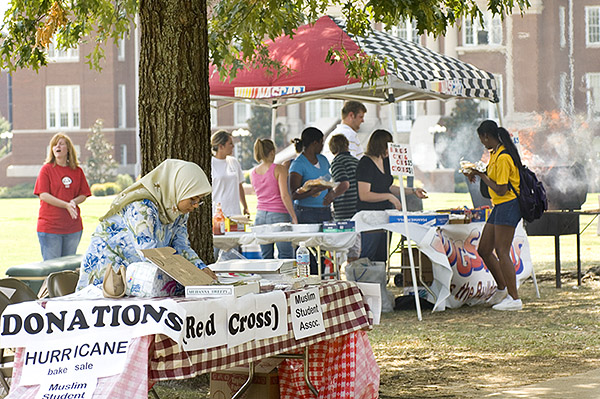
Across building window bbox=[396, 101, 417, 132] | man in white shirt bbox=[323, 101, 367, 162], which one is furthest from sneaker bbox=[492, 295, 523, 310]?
building window bbox=[396, 101, 417, 132]

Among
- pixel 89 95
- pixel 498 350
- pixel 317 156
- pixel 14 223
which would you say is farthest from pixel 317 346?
pixel 89 95

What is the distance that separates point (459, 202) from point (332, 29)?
24962 millimetres

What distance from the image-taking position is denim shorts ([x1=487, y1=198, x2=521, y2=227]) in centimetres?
1061

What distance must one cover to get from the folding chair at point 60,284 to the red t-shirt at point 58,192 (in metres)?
4.41

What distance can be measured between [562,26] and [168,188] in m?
46.0

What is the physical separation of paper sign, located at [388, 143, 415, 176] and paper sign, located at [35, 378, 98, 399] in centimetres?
623

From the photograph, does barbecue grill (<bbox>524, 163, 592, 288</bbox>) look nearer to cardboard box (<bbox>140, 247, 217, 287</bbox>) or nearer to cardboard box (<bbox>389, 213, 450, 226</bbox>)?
cardboard box (<bbox>389, 213, 450, 226</bbox>)

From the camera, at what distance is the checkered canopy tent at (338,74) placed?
34.9ft

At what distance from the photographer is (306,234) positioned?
969 cm

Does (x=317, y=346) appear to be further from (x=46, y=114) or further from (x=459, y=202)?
(x=46, y=114)

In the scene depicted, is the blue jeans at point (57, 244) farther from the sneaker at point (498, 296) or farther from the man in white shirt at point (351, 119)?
the sneaker at point (498, 296)

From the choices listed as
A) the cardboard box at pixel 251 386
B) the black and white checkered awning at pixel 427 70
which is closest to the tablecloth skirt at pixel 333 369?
the cardboard box at pixel 251 386

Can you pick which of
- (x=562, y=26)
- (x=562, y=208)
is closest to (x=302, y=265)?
(x=562, y=208)

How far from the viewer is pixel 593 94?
46.4 m
